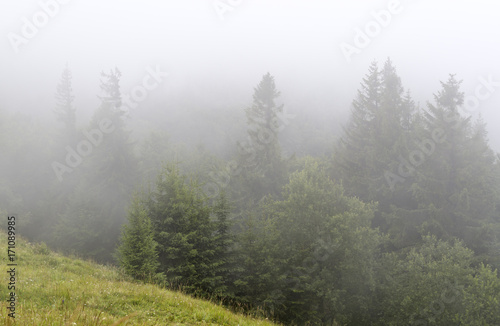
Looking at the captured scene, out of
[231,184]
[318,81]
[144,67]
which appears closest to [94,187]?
[231,184]

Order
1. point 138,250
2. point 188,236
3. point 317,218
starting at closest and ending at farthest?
point 138,250 → point 188,236 → point 317,218

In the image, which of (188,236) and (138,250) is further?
(188,236)

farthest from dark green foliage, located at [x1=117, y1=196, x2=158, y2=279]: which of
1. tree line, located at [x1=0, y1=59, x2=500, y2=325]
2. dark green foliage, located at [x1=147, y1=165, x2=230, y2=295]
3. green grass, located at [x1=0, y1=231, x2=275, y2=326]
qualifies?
green grass, located at [x1=0, y1=231, x2=275, y2=326]

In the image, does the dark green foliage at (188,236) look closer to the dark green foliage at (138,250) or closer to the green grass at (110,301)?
the dark green foliage at (138,250)

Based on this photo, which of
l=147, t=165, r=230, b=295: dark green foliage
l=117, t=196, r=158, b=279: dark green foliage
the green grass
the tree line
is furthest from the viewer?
the tree line

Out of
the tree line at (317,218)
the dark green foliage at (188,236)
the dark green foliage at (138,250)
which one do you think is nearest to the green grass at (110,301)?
the dark green foliage at (138,250)

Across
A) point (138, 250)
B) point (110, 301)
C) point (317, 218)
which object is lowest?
point (138, 250)

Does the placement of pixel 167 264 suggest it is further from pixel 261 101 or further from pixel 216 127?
pixel 216 127

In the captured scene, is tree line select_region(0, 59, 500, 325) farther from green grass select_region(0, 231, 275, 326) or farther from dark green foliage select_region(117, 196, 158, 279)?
green grass select_region(0, 231, 275, 326)

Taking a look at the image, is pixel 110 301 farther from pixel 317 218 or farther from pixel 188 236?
pixel 317 218

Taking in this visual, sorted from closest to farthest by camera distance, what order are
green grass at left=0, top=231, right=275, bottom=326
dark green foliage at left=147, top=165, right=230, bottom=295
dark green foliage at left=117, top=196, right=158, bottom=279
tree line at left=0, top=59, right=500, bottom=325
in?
green grass at left=0, top=231, right=275, bottom=326 < dark green foliage at left=117, top=196, right=158, bottom=279 < dark green foliage at left=147, top=165, right=230, bottom=295 < tree line at left=0, top=59, right=500, bottom=325

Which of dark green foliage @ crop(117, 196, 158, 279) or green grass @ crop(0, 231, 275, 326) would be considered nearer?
green grass @ crop(0, 231, 275, 326)

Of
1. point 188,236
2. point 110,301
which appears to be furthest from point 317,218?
point 110,301

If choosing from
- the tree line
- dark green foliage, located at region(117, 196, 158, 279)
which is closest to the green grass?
dark green foliage, located at region(117, 196, 158, 279)
